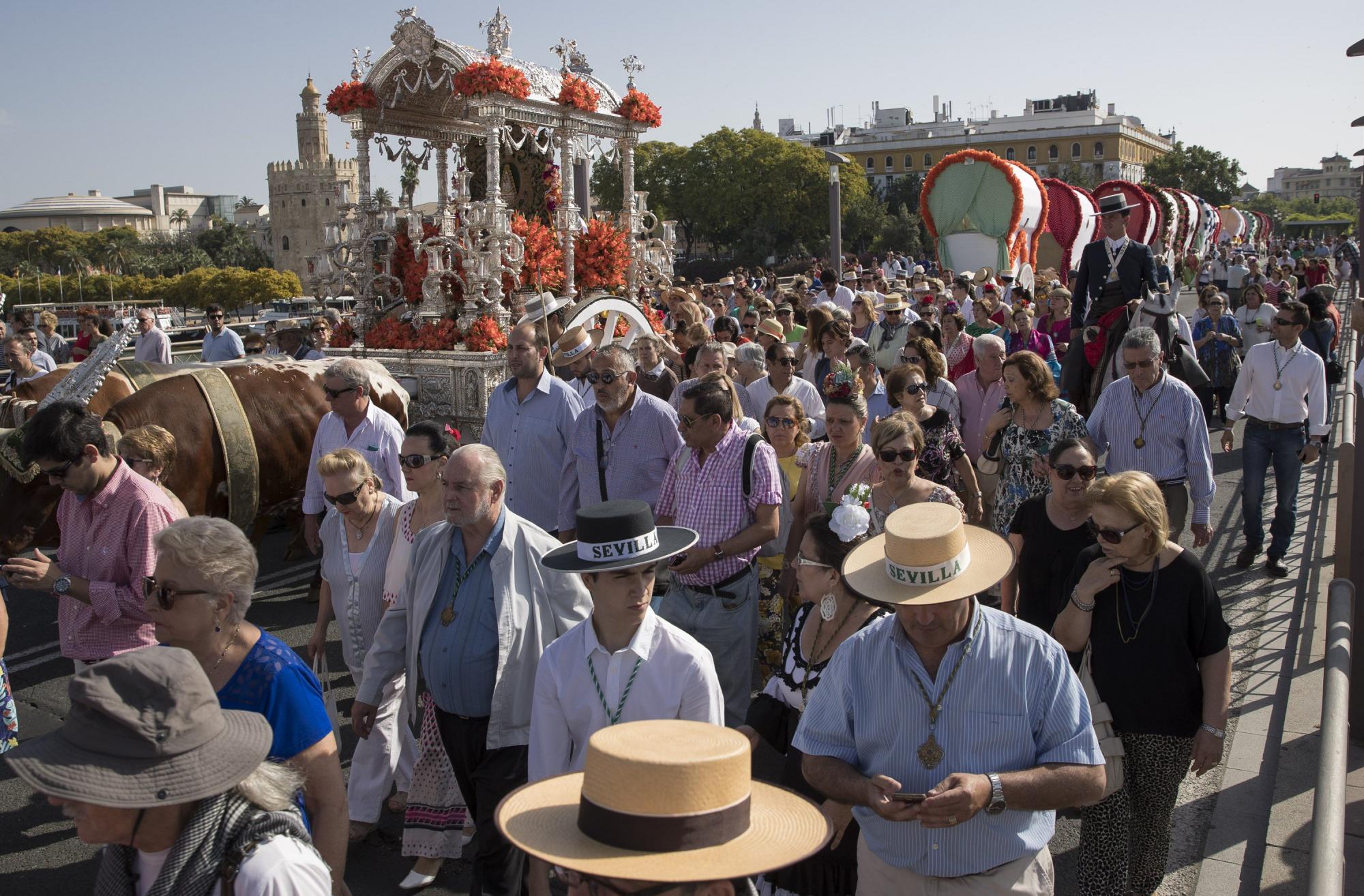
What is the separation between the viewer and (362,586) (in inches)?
193

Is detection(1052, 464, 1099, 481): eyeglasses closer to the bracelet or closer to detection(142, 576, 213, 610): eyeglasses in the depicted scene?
the bracelet

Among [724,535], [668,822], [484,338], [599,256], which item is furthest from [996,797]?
[599,256]

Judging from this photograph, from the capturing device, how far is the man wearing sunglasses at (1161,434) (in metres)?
6.15

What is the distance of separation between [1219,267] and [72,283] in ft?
264

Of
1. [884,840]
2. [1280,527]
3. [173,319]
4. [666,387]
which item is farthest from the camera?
[173,319]

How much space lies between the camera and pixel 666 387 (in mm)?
8812

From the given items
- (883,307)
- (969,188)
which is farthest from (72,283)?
(883,307)

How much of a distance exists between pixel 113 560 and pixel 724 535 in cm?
259

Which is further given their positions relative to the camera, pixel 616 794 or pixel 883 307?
pixel 883 307

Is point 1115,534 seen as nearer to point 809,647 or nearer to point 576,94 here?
point 809,647

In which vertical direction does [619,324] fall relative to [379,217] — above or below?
below

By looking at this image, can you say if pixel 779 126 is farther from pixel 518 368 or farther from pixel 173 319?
pixel 518 368

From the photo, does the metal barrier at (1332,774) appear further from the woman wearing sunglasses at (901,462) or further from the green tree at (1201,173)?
the green tree at (1201,173)

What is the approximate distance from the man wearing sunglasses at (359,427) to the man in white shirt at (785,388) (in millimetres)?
2478
